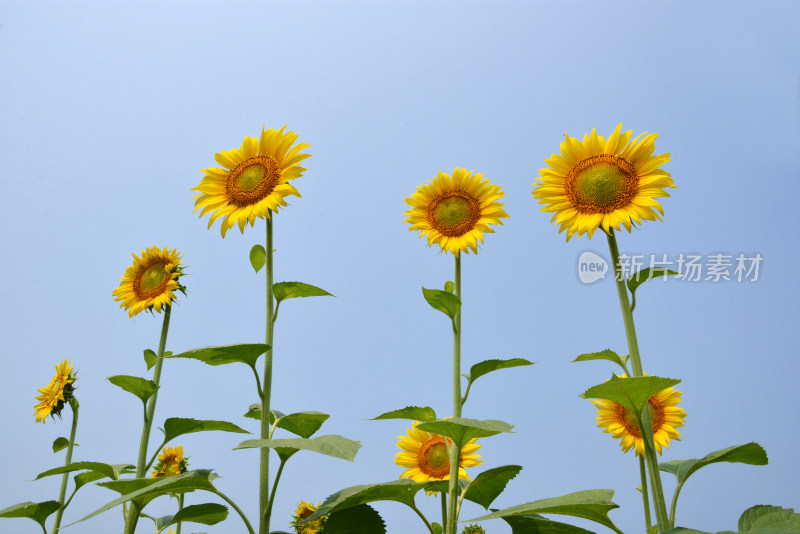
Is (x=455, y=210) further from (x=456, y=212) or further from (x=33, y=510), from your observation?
(x=33, y=510)

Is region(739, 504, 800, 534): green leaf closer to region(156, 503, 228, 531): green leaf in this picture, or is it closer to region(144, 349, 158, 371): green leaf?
region(156, 503, 228, 531): green leaf

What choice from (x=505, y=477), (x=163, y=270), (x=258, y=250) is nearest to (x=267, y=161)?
(x=258, y=250)

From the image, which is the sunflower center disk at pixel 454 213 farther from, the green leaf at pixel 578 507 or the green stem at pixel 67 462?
the green stem at pixel 67 462

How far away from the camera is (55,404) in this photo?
2.92 meters

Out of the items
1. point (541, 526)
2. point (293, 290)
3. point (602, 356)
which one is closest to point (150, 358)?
point (293, 290)

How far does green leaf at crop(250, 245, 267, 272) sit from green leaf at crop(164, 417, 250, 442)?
0.65 metres

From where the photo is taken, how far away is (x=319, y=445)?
1.81 m

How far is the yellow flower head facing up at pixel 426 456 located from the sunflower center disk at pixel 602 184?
4.01 feet

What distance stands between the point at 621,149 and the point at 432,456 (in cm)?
158

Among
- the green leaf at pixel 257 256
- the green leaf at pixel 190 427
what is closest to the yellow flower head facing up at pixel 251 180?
the green leaf at pixel 257 256

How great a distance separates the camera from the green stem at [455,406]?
217 cm

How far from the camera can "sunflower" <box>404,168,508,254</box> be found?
2.69m

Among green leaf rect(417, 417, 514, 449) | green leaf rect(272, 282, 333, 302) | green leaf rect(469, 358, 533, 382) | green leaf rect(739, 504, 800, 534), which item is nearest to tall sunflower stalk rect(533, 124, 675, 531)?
green leaf rect(739, 504, 800, 534)

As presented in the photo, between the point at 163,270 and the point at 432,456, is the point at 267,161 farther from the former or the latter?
the point at 432,456
